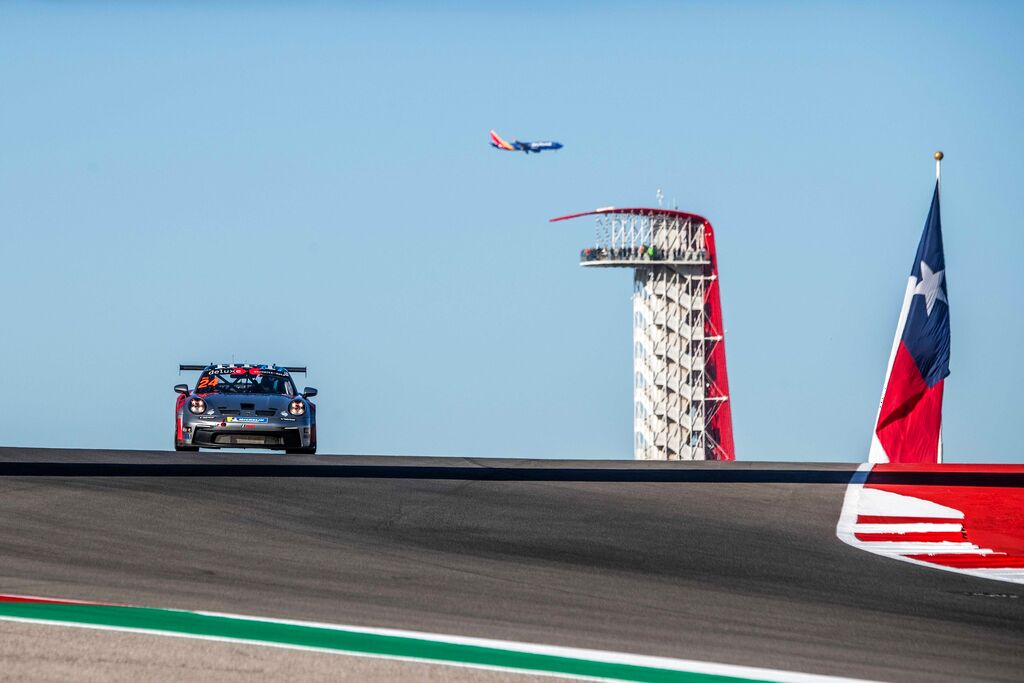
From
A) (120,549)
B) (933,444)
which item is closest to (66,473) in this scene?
(120,549)

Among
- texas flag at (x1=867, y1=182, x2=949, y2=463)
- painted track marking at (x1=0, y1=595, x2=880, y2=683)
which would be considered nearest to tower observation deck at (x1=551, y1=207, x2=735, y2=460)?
texas flag at (x1=867, y1=182, x2=949, y2=463)

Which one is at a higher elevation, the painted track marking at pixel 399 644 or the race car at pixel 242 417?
the race car at pixel 242 417

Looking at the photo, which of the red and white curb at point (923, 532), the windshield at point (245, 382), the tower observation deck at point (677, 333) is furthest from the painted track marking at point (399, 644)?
the tower observation deck at point (677, 333)

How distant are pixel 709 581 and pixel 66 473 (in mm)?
7044

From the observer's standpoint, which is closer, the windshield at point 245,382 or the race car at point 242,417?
the race car at point 242,417

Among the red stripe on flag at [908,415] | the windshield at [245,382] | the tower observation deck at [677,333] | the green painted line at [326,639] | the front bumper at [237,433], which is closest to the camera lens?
the green painted line at [326,639]

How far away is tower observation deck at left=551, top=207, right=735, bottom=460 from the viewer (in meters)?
74.4

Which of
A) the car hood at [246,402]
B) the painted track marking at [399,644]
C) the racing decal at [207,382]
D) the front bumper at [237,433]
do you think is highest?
the racing decal at [207,382]

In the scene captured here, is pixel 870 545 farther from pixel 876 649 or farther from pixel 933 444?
pixel 933 444

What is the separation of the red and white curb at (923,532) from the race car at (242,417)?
7461mm

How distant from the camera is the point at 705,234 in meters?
74.5

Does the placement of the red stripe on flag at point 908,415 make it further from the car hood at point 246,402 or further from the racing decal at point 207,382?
the racing decal at point 207,382

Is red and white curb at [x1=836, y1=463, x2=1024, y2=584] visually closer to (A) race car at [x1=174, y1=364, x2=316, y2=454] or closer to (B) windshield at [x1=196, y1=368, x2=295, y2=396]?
(A) race car at [x1=174, y1=364, x2=316, y2=454]

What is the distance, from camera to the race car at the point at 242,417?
18.3 metres
